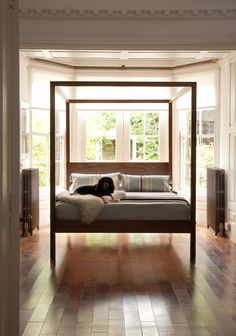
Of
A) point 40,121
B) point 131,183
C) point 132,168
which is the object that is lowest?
point 131,183

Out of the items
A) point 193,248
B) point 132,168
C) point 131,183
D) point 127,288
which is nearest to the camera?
point 127,288

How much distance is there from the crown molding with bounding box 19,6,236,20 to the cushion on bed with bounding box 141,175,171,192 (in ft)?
10.1

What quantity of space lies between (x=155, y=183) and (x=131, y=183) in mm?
410

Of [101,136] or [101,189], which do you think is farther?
[101,136]

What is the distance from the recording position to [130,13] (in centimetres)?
582

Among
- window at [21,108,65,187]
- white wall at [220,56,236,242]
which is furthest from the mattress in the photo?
window at [21,108,65,187]

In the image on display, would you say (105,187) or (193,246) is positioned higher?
(105,187)

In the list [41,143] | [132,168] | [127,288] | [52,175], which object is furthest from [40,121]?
[127,288]

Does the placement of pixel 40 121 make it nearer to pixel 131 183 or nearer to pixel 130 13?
pixel 131 183

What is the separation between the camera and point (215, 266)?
5520 millimetres

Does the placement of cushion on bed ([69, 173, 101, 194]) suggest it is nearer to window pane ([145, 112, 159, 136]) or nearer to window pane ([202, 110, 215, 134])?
window pane ([145, 112, 159, 136])

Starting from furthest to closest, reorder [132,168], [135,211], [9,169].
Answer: [132,168], [135,211], [9,169]

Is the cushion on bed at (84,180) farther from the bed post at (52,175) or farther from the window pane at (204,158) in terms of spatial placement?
the bed post at (52,175)

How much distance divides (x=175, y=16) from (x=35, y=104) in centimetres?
343
